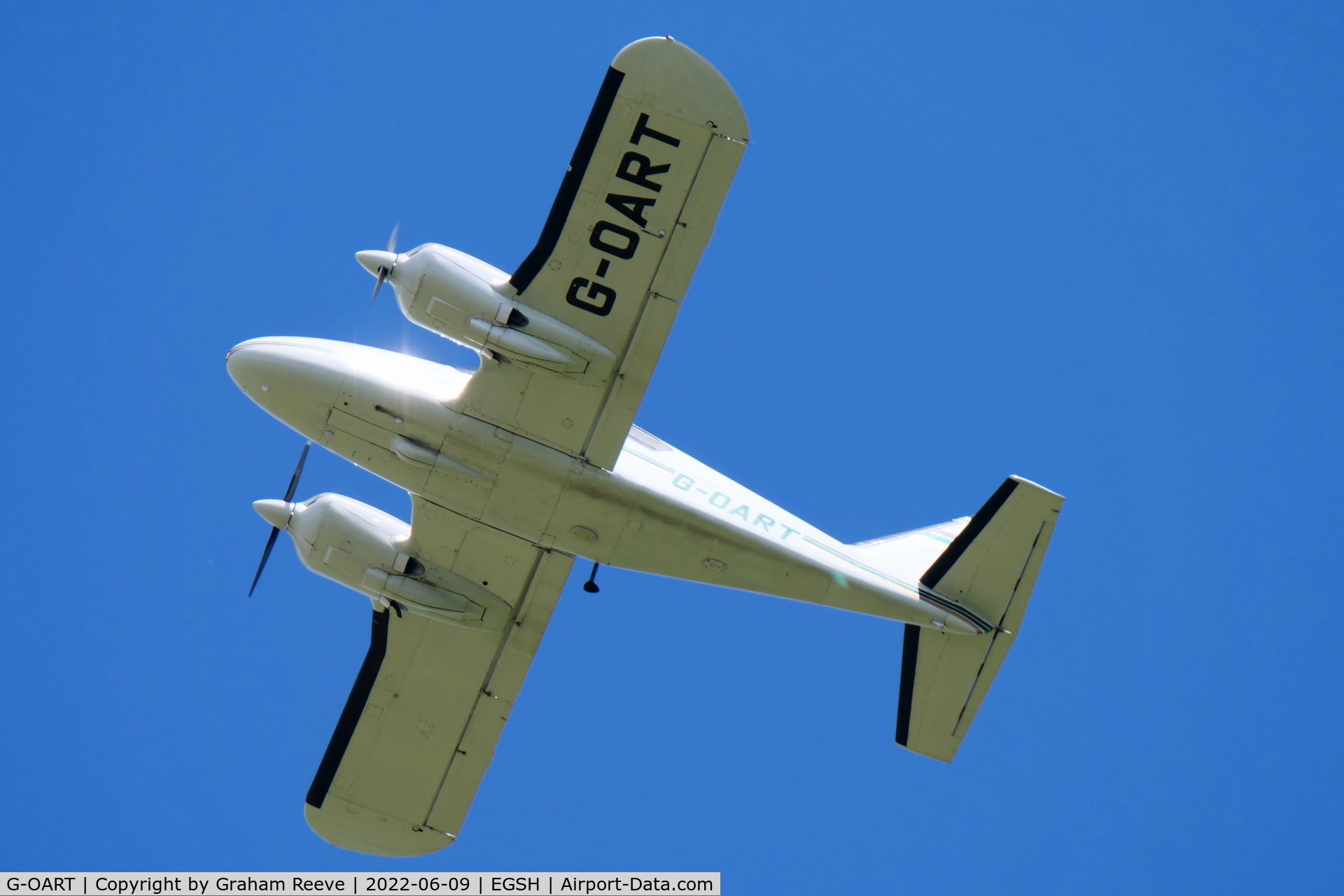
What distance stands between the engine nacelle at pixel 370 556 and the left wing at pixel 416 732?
1034mm

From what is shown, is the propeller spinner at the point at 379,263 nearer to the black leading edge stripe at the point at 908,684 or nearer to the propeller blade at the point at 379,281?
the propeller blade at the point at 379,281

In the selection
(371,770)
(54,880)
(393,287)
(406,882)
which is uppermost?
(393,287)

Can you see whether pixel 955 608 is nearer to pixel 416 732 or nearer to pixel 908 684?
pixel 908 684

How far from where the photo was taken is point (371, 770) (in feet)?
70.8

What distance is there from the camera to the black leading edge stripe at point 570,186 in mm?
17469

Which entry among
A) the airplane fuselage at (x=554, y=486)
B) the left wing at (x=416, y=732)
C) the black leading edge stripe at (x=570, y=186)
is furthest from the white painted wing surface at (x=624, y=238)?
the left wing at (x=416, y=732)

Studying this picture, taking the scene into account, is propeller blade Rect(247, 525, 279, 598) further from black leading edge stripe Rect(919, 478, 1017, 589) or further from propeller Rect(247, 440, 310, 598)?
black leading edge stripe Rect(919, 478, 1017, 589)

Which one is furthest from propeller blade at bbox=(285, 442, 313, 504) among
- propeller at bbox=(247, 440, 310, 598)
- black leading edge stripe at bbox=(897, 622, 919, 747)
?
black leading edge stripe at bbox=(897, 622, 919, 747)

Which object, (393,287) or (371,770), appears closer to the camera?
(393,287)

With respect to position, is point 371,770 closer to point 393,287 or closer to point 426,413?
point 426,413

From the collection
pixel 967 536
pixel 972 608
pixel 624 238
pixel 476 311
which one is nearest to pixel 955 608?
pixel 972 608

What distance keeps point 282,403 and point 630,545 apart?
600 centimetres

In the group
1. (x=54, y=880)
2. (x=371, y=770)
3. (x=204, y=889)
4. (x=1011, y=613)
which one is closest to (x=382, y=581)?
(x=371, y=770)

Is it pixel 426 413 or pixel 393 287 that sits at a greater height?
pixel 393 287
